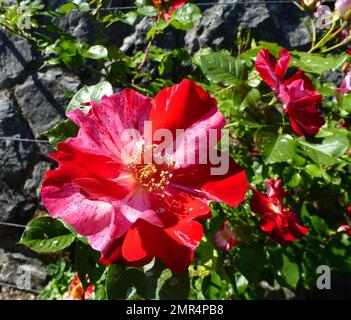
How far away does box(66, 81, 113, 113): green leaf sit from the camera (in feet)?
2.49

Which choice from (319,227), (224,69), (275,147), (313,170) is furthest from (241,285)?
(224,69)

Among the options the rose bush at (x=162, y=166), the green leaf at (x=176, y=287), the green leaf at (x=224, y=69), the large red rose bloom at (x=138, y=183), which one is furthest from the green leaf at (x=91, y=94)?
the green leaf at (x=176, y=287)

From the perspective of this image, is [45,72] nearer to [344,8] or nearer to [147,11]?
[147,11]

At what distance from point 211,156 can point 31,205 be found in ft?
6.24

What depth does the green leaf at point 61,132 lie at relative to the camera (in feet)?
2.32

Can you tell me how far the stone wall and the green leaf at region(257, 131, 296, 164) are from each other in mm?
1441

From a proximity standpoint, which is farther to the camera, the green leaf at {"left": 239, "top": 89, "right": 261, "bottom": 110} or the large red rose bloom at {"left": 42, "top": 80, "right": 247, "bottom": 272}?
the green leaf at {"left": 239, "top": 89, "right": 261, "bottom": 110}

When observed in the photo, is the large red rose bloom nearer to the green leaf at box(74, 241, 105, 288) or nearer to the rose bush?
the rose bush

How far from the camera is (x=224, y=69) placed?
914 mm

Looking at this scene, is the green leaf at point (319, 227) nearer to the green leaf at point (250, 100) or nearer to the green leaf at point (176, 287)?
the green leaf at point (250, 100)

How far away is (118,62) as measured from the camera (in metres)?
1.27

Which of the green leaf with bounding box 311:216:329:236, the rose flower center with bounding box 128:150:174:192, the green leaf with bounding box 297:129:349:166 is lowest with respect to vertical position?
the green leaf with bounding box 311:216:329:236

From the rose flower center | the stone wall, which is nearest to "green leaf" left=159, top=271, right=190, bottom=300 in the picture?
the rose flower center

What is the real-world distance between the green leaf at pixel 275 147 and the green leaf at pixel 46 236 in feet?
1.46
